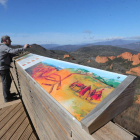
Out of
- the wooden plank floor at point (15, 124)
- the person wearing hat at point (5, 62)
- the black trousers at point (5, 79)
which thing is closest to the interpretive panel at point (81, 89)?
the wooden plank floor at point (15, 124)

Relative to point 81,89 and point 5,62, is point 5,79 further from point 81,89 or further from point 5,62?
point 81,89

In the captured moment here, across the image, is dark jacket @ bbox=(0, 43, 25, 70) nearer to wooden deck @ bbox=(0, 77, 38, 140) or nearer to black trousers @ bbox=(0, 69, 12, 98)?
black trousers @ bbox=(0, 69, 12, 98)

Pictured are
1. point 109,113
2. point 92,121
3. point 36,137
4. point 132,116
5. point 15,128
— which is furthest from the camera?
point 132,116

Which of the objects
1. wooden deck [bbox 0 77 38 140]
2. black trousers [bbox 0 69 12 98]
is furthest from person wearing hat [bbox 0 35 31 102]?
wooden deck [bbox 0 77 38 140]

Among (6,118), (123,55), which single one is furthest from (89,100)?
(123,55)

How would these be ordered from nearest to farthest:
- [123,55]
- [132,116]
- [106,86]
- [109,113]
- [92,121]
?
[92,121] → [109,113] → [106,86] → [132,116] → [123,55]

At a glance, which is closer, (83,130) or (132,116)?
(83,130)

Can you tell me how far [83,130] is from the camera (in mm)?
680

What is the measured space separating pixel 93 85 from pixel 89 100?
0.77 feet

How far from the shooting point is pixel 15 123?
237 centimetres

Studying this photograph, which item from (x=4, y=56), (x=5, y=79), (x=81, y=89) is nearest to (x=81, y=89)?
(x=81, y=89)

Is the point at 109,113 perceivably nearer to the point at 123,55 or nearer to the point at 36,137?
the point at 36,137

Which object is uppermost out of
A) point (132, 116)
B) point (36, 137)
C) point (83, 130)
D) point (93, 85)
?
point (93, 85)

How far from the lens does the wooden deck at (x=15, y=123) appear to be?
6.80 ft
